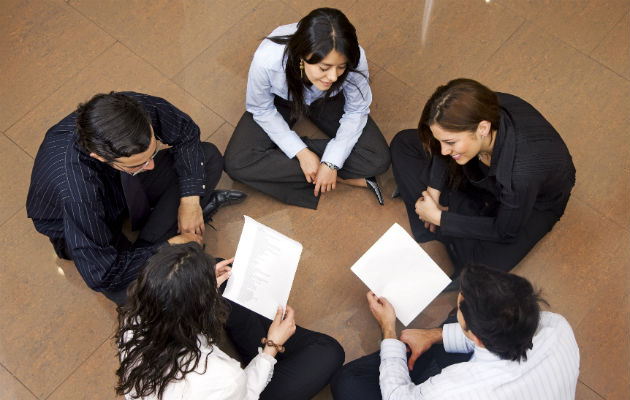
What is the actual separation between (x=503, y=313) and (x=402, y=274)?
65 centimetres

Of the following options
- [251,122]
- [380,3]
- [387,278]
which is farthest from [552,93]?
[251,122]

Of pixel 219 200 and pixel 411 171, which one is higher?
pixel 411 171

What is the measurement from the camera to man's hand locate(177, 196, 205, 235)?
76.0 inches

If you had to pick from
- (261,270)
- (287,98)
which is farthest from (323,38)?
(261,270)

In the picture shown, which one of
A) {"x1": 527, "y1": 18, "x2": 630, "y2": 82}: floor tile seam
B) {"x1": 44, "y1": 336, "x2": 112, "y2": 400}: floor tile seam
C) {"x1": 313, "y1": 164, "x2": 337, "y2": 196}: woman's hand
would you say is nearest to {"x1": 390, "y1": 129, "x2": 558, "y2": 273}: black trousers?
{"x1": 313, "y1": 164, "x2": 337, "y2": 196}: woman's hand

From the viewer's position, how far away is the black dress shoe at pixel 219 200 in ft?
6.81

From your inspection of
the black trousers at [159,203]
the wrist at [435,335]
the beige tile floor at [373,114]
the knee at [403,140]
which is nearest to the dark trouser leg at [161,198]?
the black trousers at [159,203]

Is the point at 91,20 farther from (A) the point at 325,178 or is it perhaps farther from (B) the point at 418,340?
(B) the point at 418,340

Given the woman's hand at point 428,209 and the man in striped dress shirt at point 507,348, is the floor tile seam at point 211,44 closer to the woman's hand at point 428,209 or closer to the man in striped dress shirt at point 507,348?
the woman's hand at point 428,209

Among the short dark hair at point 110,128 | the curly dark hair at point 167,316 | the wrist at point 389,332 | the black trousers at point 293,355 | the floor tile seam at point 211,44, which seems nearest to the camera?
the curly dark hair at point 167,316

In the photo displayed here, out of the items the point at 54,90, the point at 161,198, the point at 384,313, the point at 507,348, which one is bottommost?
the point at 54,90

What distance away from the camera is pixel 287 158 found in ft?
6.84

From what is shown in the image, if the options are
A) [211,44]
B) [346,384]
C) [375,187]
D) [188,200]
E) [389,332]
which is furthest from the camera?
[211,44]

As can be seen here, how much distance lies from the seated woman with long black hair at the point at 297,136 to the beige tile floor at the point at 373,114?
0.10m
